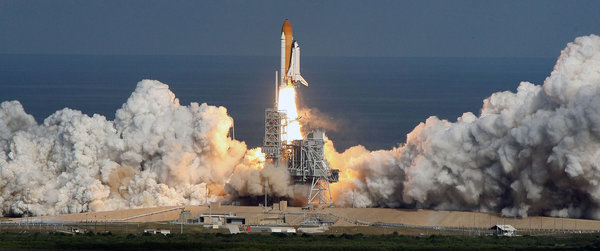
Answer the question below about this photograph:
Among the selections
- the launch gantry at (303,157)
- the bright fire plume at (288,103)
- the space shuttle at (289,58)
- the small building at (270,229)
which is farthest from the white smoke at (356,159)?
the small building at (270,229)

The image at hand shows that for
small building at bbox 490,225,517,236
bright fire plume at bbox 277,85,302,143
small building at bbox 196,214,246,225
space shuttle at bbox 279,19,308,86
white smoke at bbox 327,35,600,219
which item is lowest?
small building at bbox 490,225,517,236

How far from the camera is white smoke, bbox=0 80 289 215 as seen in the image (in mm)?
74375

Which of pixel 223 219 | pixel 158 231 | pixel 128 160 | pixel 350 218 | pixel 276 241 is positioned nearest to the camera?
pixel 276 241

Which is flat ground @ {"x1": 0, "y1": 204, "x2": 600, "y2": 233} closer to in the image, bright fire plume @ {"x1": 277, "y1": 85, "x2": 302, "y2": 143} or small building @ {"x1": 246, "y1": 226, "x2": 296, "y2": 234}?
small building @ {"x1": 246, "y1": 226, "x2": 296, "y2": 234}

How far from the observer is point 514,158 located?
6606cm

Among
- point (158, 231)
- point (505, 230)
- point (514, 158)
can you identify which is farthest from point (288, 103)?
point (505, 230)

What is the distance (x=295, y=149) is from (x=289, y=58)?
4337mm

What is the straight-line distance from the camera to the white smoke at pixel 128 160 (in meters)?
74.4

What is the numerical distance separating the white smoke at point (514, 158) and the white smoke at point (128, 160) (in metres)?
7.00

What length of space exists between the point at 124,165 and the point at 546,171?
22084 millimetres

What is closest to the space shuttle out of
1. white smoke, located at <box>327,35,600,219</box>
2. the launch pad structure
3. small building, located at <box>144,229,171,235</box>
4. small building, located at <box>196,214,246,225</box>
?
the launch pad structure

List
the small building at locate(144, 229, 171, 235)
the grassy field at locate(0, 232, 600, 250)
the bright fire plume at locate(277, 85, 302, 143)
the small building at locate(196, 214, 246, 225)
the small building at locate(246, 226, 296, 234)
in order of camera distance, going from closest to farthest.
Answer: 1. the grassy field at locate(0, 232, 600, 250)
2. the small building at locate(144, 229, 171, 235)
3. the small building at locate(246, 226, 296, 234)
4. the small building at locate(196, 214, 246, 225)
5. the bright fire plume at locate(277, 85, 302, 143)

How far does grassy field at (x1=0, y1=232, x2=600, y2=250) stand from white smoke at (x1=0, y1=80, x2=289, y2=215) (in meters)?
11.0

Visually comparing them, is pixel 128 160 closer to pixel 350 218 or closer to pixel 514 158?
pixel 350 218
